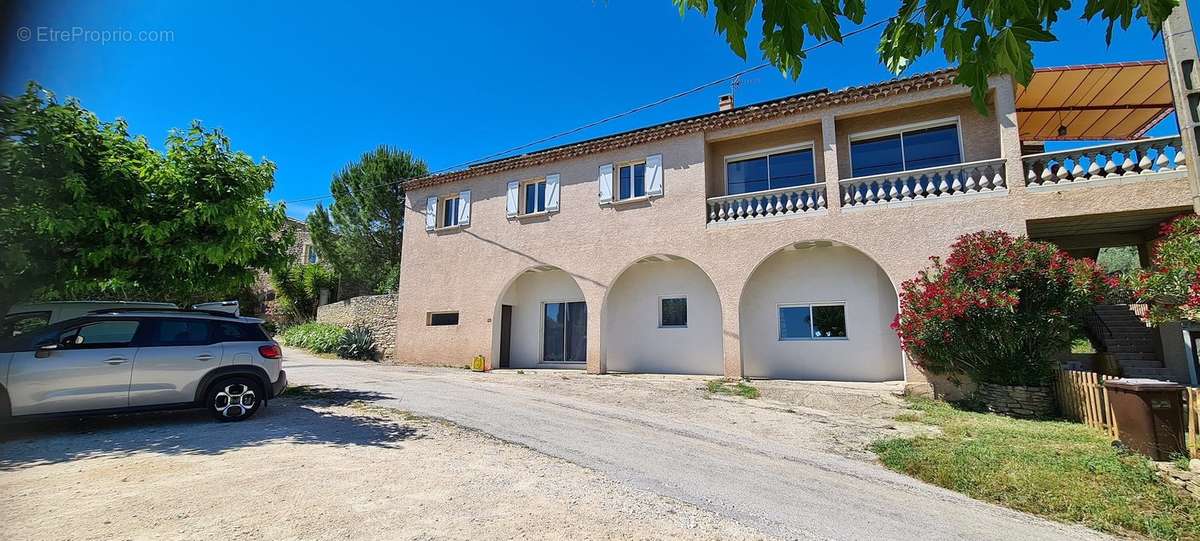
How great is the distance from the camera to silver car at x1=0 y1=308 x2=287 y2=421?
6.10 metres

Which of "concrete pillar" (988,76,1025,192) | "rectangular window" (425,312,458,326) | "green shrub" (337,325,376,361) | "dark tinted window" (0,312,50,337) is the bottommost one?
"green shrub" (337,325,376,361)

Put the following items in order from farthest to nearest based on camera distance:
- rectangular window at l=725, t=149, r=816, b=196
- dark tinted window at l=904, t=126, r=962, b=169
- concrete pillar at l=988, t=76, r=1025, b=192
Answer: rectangular window at l=725, t=149, r=816, b=196
dark tinted window at l=904, t=126, r=962, b=169
concrete pillar at l=988, t=76, r=1025, b=192

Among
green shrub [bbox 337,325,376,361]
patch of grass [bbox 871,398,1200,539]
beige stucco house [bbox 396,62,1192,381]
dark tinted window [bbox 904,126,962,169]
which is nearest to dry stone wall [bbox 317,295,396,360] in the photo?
green shrub [bbox 337,325,376,361]

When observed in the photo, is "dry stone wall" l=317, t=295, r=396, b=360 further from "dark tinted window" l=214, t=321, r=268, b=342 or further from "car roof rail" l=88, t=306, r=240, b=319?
"car roof rail" l=88, t=306, r=240, b=319

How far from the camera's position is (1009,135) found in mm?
10391

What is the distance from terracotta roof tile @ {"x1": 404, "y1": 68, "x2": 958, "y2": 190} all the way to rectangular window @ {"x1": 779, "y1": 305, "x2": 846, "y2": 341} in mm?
4931

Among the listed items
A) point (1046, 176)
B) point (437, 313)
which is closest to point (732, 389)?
point (1046, 176)

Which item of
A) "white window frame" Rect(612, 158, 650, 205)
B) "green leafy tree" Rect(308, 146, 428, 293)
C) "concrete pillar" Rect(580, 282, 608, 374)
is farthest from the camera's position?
"green leafy tree" Rect(308, 146, 428, 293)

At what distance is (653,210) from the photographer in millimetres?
14180

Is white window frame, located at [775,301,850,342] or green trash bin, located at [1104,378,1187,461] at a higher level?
white window frame, located at [775,301,850,342]

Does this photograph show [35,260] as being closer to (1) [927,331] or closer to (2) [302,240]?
(1) [927,331]

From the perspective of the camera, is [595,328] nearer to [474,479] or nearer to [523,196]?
[523,196]

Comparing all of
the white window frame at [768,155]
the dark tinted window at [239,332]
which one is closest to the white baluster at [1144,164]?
the white window frame at [768,155]

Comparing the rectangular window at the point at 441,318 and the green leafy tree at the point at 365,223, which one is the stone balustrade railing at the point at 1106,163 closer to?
A: the rectangular window at the point at 441,318
